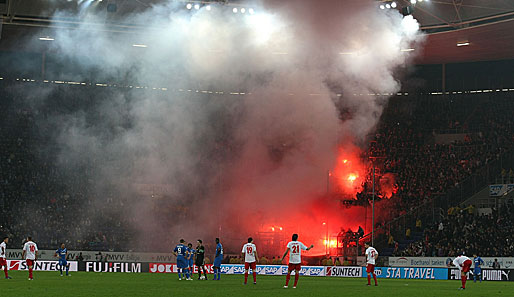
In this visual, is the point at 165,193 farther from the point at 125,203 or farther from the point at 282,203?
the point at 282,203

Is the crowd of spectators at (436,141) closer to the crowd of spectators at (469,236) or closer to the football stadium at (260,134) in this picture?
the football stadium at (260,134)

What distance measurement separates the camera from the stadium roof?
1447 inches

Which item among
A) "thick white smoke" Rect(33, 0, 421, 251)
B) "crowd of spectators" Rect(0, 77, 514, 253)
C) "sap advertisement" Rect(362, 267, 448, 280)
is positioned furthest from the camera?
"crowd of spectators" Rect(0, 77, 514, 253)

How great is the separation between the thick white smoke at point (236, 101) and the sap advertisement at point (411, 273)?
8.37m

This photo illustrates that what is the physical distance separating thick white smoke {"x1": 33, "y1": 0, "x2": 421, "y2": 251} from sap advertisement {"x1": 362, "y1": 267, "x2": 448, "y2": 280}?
8.37m

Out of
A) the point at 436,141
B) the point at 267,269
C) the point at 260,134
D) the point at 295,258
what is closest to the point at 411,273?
the point at 267,269

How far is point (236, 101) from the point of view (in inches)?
1684

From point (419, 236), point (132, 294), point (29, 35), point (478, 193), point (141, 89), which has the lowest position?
point (132, 294)

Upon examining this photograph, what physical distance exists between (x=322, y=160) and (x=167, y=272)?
11.6 m

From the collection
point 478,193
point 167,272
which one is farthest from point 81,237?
point 478,193

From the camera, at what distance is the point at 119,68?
43281 millimetres

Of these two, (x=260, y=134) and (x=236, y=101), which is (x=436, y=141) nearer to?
(x=260, y=134)

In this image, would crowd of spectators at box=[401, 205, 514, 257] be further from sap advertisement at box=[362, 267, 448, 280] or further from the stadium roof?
the stadium roof

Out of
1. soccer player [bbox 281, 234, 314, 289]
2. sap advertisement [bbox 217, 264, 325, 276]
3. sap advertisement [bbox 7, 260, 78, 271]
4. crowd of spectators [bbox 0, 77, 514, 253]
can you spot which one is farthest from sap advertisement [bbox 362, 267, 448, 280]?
soccer player [bbox 281, 234, 314, 289]
